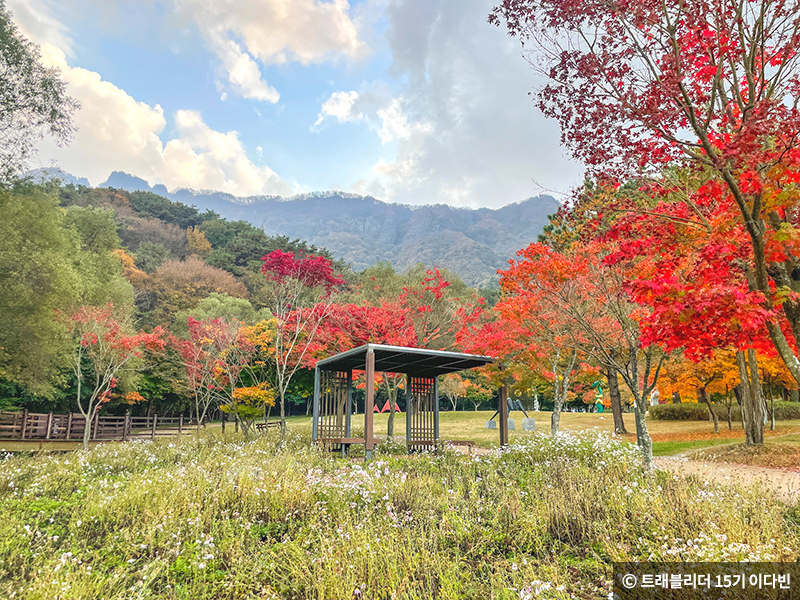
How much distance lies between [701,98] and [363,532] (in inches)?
188

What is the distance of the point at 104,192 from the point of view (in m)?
45.7

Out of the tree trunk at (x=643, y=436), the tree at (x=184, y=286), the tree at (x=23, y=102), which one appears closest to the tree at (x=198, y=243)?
the tree at (x=184, y=286)

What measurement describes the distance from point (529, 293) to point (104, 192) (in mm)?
49594

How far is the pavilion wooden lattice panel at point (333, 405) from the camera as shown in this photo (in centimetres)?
1105

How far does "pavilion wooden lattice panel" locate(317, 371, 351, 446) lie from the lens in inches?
435

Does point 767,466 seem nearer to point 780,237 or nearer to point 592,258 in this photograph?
point 592,258

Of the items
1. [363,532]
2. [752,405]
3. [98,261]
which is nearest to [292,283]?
[363,532]

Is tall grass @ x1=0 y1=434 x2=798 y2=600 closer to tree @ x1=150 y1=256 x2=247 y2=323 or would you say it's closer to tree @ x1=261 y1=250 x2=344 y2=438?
tree @ x1=261 y1=250 x2=344 y2=438

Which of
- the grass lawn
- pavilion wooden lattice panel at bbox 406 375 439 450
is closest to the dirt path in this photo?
the grass lawn

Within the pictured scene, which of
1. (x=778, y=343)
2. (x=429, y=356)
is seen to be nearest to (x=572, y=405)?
(x=429, y=356)

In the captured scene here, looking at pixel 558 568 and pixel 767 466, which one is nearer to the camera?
pixel 558 568

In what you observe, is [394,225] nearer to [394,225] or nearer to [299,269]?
[394,225]

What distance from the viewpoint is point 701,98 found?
3766mm

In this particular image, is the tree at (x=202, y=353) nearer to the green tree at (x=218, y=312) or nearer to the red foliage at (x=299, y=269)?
the red foliage at (x=299, y=269)
